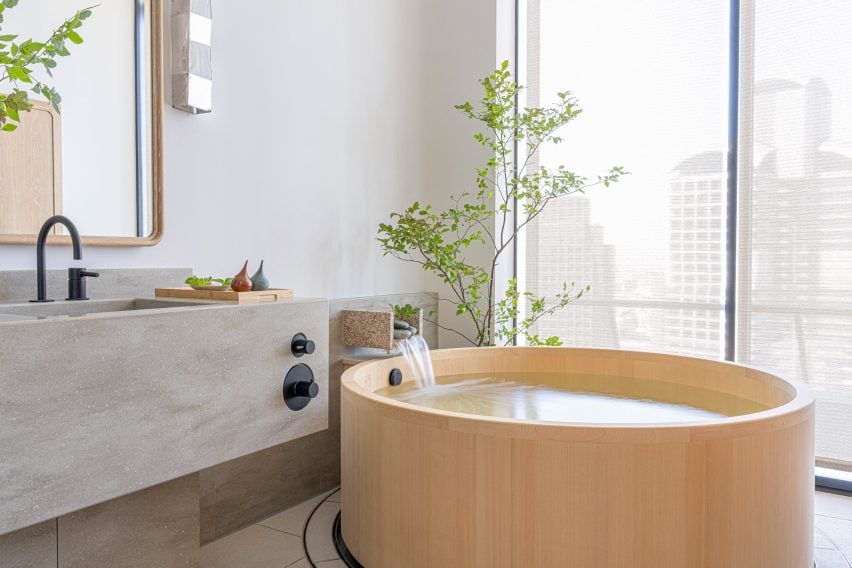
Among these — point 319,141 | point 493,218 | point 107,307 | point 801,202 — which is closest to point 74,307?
point 107,307

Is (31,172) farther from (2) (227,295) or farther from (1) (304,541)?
(1) (304,541)

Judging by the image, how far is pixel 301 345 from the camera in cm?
165

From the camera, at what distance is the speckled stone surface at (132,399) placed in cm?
111

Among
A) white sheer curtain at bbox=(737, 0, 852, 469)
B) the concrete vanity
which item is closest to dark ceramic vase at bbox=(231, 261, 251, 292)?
the concrete vanity

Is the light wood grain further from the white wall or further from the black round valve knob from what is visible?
the black round valve knob

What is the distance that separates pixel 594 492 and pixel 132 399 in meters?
1.05

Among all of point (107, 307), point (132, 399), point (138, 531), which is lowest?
point (138, 531)

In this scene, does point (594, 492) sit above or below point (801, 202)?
below

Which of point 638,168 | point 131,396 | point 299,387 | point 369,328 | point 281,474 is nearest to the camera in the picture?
point 131,396

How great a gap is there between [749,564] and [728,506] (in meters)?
0.18

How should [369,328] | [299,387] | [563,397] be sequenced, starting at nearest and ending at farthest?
[299,387] < [563,397] < [369,328]

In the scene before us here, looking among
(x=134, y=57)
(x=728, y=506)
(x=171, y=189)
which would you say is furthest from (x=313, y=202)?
(x=728, y=506)

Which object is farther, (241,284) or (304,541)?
(304,541)

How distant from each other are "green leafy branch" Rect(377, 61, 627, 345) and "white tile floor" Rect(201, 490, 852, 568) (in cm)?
118
